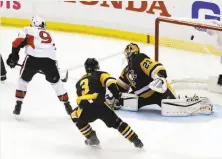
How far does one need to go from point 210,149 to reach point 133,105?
0.86 meters

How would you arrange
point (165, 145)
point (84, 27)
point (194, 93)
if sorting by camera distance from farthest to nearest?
point (84, 27), point (194, 93), point (165, 145)

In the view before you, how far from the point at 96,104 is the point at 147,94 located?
90 centimetres

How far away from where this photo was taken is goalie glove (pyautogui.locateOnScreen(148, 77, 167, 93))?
4.29m

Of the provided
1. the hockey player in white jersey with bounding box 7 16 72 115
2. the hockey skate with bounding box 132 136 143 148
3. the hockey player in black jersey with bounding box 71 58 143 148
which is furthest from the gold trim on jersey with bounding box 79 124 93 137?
the hockey player in white jersey with bounding box 7 16 72 115

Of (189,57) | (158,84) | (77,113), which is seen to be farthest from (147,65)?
(189,57)

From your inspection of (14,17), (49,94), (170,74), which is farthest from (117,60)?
(14,17)

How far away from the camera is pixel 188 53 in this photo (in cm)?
565

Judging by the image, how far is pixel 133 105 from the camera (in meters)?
4.59

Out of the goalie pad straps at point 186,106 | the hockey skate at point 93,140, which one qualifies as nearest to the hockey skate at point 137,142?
the hockey skate at point 93,140

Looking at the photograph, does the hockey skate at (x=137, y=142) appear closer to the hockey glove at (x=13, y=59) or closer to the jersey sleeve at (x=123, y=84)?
the jersey sleeve at (x=123, y=84)

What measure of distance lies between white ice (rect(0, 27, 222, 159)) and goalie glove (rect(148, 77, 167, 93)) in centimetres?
25

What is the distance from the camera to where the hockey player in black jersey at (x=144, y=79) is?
4316 mm

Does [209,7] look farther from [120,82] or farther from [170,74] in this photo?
[120,82]

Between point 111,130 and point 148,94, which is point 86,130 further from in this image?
point 148,94
